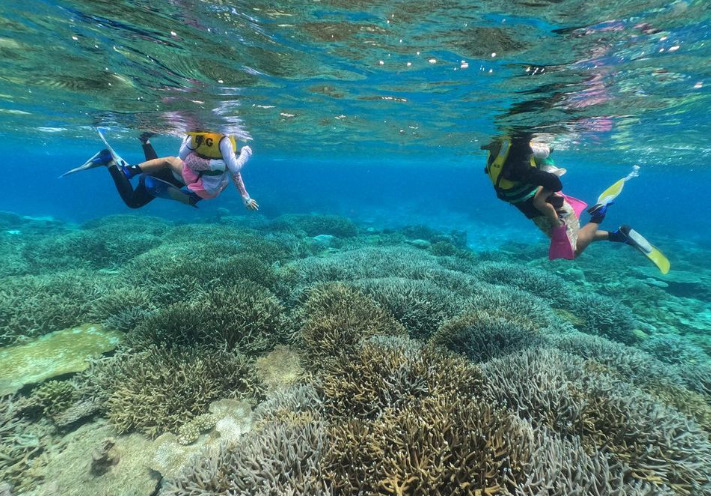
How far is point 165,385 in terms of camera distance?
4684 millimetres

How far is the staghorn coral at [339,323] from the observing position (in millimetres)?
5320

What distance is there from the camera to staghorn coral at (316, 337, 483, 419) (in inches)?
152

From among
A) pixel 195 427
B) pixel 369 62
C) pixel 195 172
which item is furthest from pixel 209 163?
pixel 369 62

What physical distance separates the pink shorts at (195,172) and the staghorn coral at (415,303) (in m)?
4.37

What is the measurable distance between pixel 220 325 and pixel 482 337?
4786mm

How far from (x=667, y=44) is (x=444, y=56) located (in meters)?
5.97

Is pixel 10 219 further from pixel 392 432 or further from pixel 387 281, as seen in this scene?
pixel 392 432

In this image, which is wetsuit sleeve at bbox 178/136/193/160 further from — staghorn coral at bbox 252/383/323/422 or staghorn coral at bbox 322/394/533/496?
staghorn coral at bbox 322/394/533/496

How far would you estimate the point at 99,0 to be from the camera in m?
7.37

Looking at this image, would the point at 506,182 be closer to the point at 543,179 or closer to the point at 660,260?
the point at 543,179

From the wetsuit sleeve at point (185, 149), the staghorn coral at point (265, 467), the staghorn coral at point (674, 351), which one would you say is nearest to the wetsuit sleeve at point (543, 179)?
the staghorn coral at point (265, 467)

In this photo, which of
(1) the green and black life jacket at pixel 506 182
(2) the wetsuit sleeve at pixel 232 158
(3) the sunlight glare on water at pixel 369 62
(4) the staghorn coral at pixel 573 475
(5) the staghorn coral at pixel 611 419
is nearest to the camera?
(4) the staghorn coral at pixel 573 475

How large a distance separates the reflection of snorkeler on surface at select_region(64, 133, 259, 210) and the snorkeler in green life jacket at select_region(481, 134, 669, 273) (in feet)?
17.5

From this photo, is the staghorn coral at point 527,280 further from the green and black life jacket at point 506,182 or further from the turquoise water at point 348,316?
the green and black life jacket at point 506,182
